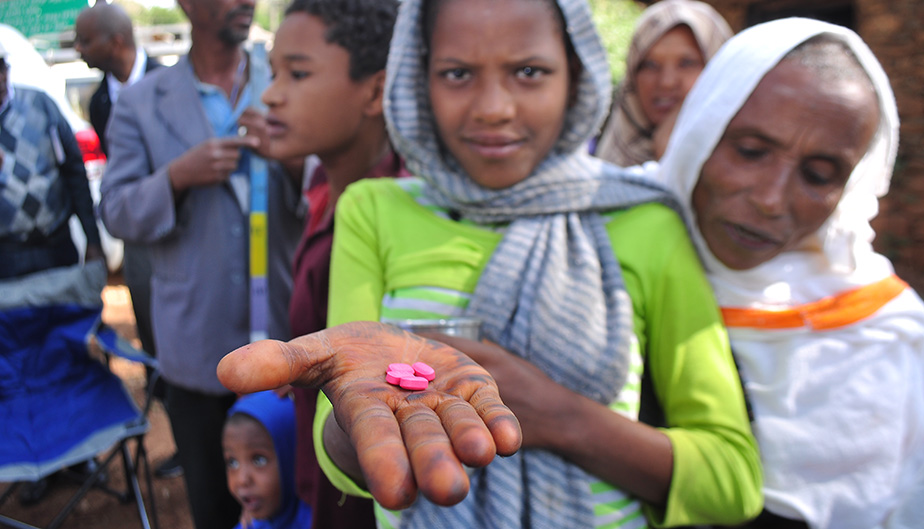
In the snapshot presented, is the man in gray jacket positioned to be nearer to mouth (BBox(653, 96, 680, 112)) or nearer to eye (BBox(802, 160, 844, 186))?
mouth (BBox(653, 96, 680, 112))

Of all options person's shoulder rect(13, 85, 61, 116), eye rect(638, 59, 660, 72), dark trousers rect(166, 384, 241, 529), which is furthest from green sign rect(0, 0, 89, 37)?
eye rect(638, 59, 660, 72)

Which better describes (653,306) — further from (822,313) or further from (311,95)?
(311,95)

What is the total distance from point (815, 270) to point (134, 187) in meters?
2.20

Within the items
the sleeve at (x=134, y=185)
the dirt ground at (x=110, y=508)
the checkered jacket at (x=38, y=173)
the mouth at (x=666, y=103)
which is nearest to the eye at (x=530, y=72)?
the mouth at (x=666, y=103)

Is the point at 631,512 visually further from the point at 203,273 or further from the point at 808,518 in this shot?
the point at 203,273

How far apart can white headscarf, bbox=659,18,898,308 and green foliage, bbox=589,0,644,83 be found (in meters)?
5.38

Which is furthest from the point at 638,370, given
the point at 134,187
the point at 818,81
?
the point at 134,187

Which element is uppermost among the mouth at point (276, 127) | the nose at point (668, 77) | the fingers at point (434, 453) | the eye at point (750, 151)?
the nose at point (668, 77)

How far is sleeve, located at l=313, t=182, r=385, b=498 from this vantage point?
1.29 m

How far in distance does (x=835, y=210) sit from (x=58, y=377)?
3.04 meters

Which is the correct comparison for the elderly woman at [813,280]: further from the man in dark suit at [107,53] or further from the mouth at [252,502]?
the man in dark suit at [107,53]

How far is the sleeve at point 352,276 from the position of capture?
1.29m

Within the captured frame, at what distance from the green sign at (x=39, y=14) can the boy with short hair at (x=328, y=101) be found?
356 centimetres

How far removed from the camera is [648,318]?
51.7 inches
